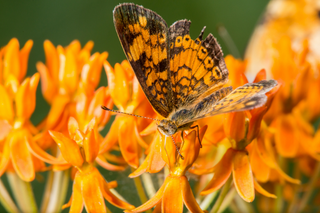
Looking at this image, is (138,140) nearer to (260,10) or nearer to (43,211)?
(43,211)

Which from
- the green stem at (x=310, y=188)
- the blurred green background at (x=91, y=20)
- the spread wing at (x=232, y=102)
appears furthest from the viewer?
Result: the blurred green background at (x=91, y=20)

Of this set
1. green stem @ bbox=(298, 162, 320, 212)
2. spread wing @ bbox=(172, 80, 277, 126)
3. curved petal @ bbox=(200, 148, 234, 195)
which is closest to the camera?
spread wing @ bbox=(172, 80, 277, 126)

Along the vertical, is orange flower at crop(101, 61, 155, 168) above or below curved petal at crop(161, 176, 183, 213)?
above

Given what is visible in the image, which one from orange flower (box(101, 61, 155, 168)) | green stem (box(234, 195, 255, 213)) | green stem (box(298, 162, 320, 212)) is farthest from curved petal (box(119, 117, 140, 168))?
green stem (box(298, 162, 320, 212))

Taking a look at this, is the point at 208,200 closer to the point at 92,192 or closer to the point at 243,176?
the point at 243,176

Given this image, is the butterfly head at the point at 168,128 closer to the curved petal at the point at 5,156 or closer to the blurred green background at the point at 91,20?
the curved petal at the point at 5,156

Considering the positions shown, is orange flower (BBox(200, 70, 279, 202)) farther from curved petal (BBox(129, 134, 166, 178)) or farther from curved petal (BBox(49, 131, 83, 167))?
curved petal (BBox(49, 131, 83, 167))

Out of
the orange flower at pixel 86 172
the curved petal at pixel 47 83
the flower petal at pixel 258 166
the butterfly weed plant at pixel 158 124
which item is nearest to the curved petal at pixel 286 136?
the butterfly weed plant at pixel 158 124
